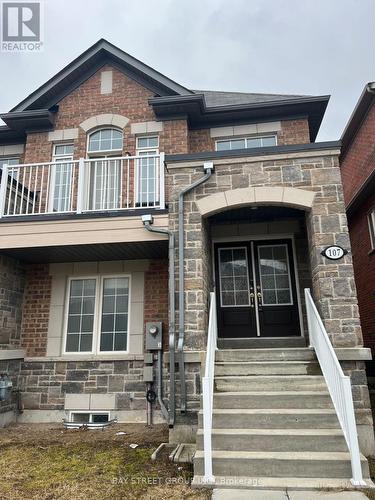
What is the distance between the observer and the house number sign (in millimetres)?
5234

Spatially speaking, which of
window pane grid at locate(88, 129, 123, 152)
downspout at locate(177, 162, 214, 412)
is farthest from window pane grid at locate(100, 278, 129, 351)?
window pane grid at locate(88, 129, 123, 152)

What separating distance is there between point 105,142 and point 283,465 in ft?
24.4

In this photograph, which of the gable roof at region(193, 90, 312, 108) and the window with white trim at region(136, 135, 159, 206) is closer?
the window with white trim at region(136, 135, 159, 206)

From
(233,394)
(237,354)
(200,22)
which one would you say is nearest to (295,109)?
(237,354)

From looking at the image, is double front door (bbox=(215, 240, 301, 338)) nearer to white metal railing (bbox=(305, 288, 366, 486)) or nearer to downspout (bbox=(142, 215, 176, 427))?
white metal railing (bbox=(305, 288, 366, 486))

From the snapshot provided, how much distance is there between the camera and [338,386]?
3996 millimetres

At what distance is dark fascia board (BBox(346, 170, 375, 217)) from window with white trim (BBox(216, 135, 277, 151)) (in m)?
2.51

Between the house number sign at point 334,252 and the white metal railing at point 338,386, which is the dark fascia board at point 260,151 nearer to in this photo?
the house number sign at point 334,252

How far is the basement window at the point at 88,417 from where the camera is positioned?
21.7ft

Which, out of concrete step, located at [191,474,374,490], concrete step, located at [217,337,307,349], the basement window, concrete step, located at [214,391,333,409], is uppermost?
concrete step, located at [217,337,307,349]

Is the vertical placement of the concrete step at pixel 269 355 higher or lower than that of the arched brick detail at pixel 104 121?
lower

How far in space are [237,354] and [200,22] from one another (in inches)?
751

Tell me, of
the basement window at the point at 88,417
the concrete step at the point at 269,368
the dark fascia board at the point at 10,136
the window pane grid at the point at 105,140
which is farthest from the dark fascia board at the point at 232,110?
the basement window at the point at 88,417

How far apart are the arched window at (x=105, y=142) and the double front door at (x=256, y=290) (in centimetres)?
353
